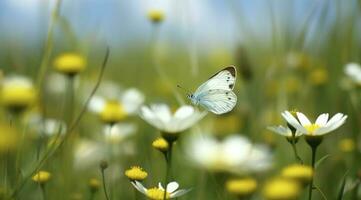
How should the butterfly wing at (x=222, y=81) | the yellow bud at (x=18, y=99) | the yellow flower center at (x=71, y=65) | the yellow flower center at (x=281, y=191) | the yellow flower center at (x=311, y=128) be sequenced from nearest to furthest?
the yellow flower center at (x=281, y=191) < the yellow bud at (x=18, y=99) < the yellow flower center at (x=311, y=128) < the butterfly wing at (x=222, y=81) < the yellow flower center at (x=71, y=65)

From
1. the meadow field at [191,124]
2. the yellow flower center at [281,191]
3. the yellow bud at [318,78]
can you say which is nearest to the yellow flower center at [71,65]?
the meadow field at [191,124]

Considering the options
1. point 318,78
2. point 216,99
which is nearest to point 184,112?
point 216,99

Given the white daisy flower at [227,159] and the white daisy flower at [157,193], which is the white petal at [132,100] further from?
the white daisy flower at [227,159]

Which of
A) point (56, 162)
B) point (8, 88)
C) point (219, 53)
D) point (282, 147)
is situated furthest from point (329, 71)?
point (8, 88)

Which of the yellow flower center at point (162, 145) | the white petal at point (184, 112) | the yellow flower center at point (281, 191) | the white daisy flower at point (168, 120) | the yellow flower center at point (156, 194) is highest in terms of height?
the yellow flower center at point (281, 191)

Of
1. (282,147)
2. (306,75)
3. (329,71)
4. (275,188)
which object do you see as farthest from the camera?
(329,71)

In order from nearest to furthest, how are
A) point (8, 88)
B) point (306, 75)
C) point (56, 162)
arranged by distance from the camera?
point (8, 88) → point (56, 162) → point (306, 75)

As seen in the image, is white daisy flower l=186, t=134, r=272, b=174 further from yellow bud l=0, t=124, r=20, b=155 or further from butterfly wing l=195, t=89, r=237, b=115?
butterfly wing l=195, t=89, r=237, b=115

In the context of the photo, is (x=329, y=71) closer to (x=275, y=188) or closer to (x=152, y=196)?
(x=152, y=196)
